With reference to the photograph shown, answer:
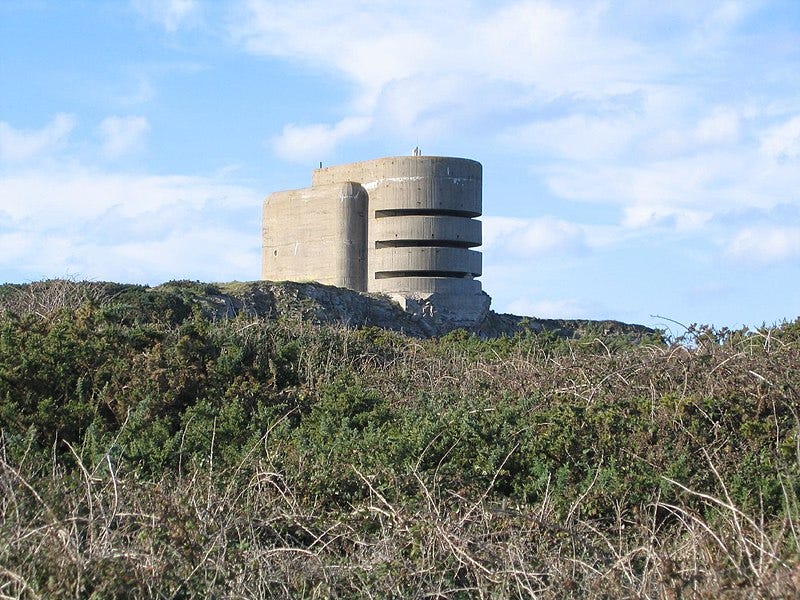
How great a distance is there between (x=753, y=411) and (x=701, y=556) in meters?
4.03

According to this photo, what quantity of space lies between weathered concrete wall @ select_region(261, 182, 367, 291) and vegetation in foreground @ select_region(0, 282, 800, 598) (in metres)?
19.3

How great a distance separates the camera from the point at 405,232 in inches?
1345

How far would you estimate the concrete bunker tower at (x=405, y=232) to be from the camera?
3397cm

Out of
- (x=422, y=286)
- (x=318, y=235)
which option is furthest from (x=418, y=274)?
(x=318, y=235)

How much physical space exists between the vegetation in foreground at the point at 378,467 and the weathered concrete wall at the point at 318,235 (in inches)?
758

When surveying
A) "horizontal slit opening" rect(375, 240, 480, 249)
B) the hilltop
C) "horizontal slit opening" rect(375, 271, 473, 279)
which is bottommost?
the hilltop

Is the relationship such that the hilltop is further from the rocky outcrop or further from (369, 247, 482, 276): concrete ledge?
(369, 247, 482, 276): concrete ledge

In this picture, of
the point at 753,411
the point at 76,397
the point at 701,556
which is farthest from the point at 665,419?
the point at 76,397

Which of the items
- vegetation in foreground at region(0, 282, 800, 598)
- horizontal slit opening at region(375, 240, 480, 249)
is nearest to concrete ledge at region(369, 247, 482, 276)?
horizontal slit opening at region(375, 240, 480, 249)

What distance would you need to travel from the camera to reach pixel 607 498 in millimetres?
7895

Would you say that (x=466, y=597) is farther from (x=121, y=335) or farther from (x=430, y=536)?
(x=121, y=335)

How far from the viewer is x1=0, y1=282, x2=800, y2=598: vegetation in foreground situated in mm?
5535

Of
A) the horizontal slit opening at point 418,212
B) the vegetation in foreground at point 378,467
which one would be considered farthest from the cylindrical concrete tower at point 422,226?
the vegetation in foreground at point 378,467

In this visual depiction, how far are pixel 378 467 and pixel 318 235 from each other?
28.3 meters
